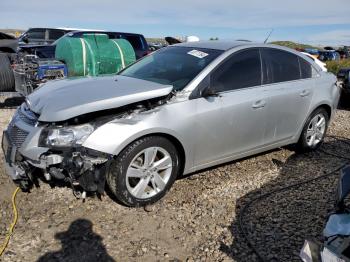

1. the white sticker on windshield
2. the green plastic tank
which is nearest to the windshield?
the white sticker on windshield

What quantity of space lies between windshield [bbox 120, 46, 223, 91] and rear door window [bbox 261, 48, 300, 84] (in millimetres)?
734

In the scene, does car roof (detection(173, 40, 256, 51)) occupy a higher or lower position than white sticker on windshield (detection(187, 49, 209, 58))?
higher

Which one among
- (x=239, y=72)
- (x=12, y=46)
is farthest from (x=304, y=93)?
(x=12, y=46)

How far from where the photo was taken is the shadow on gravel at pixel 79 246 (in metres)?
3.01

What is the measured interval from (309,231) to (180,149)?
58.1 inches

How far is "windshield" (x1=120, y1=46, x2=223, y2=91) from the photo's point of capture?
4230 mm

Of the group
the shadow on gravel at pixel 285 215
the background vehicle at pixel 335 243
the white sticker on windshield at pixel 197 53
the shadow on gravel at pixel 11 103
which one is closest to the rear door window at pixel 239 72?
the white sticker on windshield at pixel 197 53

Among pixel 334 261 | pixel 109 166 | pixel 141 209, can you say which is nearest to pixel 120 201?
pixel 141 209

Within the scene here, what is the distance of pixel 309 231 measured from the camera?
3498 mm

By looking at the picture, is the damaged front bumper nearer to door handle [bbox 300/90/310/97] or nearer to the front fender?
the front fender

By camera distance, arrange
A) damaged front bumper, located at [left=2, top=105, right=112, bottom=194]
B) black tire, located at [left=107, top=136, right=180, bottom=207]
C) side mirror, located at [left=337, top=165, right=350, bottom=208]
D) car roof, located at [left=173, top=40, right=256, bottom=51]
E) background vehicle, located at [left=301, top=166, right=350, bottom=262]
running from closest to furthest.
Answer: background vehicle, located at [left=301, top=166, right=350, bottom=262] < side mirror, located at [left=337, top=165, right=350, bottom=208] < damaged front bumper, located at [left=2, top=105, right=112, bottom=194] < black tire, located at [left=107, top=136, right=180, bottom=207] < car roof, located at [left=173, top=40, right=256, bottom=51]

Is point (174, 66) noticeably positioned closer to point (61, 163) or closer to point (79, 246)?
point (61, 163)

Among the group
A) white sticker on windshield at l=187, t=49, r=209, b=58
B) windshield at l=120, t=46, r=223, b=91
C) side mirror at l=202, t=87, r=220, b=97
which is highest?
white sticker on windshield at l=187, t=49, r=209, b=58

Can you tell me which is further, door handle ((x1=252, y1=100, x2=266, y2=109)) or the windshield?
door handle ((x1=252, y1=100, x2=266, y2=109))
